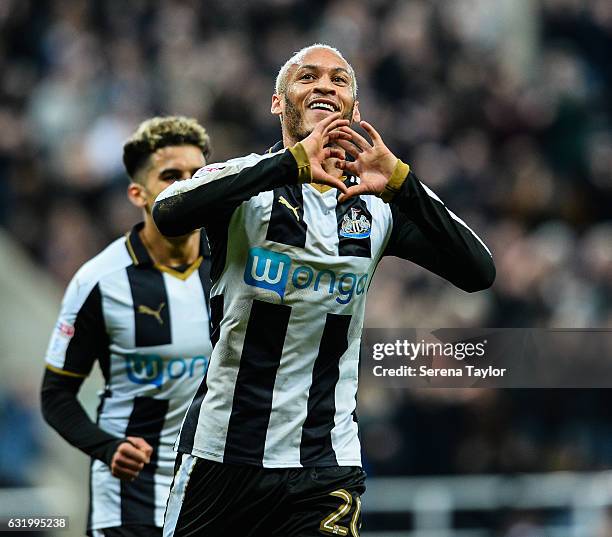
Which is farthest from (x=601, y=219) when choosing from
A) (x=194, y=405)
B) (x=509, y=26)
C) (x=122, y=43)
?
(x=194, y=405)

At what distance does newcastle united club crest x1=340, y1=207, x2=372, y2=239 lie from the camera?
13.2ft

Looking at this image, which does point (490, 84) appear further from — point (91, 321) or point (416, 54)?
point (91, 321)

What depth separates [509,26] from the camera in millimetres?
13359

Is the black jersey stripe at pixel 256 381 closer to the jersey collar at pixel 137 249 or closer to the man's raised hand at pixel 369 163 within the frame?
the man's raised hand at pixel 369 163

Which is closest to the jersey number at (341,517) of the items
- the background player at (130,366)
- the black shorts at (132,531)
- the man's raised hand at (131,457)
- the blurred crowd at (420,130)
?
the man's raised hand at (131,457)

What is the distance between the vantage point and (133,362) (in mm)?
5117

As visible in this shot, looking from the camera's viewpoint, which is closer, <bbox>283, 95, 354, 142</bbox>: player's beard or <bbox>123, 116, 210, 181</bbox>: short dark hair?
<bbox>283, 95, 354, 142</bbox>: player's beard

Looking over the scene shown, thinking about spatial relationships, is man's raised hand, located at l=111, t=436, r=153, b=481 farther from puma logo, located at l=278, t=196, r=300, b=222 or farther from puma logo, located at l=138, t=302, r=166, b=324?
puma logo, located at l=278, t=196, r=300, b=222

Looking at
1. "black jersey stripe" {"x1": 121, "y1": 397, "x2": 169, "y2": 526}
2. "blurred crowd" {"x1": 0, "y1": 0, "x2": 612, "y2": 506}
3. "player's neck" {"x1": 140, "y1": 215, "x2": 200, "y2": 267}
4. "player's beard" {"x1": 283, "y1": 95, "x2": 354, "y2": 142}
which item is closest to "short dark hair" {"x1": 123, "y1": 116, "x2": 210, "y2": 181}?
"player's neck" {"x1": 140, "y1": 215, "x2": 200, "y2": 267}

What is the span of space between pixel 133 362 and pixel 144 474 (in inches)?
17.6

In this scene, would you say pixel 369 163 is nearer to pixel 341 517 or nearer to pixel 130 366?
pixel 341 517

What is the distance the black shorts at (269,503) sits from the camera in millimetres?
3895

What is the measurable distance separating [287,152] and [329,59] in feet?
1.75

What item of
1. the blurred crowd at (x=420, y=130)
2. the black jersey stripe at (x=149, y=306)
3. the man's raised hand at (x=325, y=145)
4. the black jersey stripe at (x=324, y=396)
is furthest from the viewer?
the blurred crowd at (x=420, y=130)
